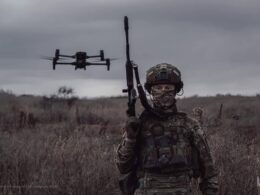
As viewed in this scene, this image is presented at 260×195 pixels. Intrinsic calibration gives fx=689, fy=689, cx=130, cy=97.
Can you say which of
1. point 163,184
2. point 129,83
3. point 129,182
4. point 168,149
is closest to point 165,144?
point 168,149

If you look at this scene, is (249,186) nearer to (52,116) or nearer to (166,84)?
(166,84)

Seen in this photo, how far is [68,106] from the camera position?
36.9 metres

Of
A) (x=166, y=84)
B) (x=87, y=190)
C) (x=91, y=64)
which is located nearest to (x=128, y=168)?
(x=166, y=84)

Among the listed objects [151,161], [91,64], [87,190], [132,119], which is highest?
[91,64]

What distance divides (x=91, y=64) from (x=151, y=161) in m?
1.84

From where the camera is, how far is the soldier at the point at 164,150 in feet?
17.8

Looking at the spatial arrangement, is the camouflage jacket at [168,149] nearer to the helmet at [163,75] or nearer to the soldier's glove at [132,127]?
the soldier's glove at [132,127]

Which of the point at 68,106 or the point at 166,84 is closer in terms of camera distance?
the point at 166,84

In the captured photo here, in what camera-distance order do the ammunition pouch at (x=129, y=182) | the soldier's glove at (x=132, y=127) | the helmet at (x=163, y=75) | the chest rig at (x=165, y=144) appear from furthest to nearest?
1. the ammunition pouch at (x=129, y=182)
2. the helmet at (x=163, y=75)
3. the chest rig at (x=165, y=144)
4. the soldier's glove at (x=132, y=127)

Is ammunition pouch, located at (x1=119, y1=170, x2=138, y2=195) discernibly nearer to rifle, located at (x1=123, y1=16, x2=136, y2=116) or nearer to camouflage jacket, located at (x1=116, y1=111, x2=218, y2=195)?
camouflage jacket, located at (x1=116, y1=111, x2=218, y2=195)

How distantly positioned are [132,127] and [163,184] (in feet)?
1.79

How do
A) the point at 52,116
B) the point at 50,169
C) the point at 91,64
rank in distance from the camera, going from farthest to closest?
the point at 52,116 < the point at 50,169 < the point at 91,64

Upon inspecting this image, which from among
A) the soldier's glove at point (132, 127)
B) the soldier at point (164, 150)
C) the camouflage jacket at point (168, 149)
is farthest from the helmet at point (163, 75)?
the soldier's glove at point (132, 127)

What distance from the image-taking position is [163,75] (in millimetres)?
5516
